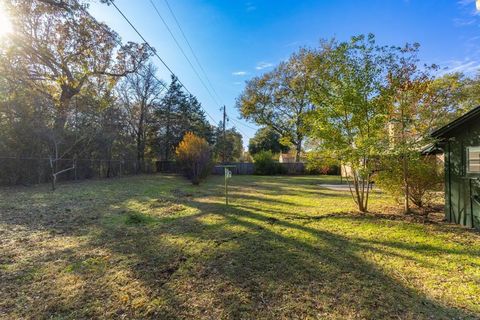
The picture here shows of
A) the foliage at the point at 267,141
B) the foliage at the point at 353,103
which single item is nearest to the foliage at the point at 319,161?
the foliage at the point at 353,103

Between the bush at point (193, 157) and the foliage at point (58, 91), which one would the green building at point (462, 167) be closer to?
the foliage at point (58, 91)

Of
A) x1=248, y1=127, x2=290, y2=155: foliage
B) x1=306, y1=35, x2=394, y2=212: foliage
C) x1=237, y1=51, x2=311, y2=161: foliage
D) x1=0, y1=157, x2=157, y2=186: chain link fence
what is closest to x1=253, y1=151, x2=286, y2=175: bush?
x1=237, y1=51, x2=311, y2=161: foliage

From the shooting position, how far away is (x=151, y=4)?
8.23 m

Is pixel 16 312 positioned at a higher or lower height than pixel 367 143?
lower

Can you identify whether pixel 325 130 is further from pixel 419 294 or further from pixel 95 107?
pixel 95 107

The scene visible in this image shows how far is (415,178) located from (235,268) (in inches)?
232

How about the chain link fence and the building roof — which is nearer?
the building roof

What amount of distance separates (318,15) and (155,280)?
9991 mm

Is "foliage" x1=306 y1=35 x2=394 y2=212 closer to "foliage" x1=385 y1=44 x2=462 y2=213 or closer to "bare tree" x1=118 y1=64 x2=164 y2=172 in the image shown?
"foliage" x1=385 y1=44 x2=462 y2=213

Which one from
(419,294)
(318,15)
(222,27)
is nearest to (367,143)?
(419,294)

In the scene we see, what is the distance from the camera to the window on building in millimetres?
5059

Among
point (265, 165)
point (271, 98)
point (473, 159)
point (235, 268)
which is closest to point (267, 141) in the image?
point (271, 98)

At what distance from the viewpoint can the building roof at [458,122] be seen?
4984 mm

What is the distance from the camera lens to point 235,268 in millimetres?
3215
